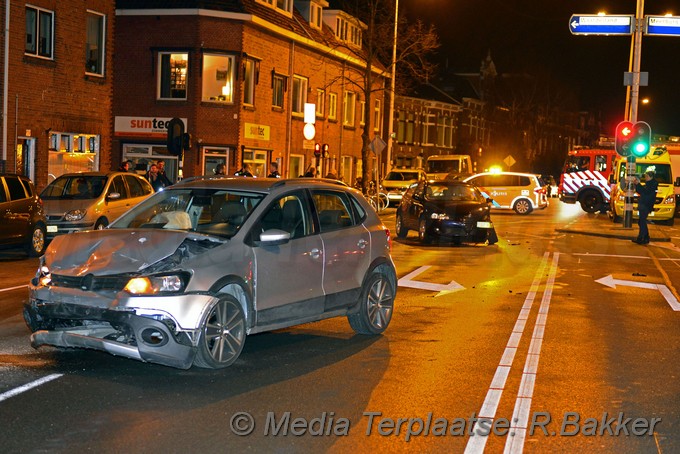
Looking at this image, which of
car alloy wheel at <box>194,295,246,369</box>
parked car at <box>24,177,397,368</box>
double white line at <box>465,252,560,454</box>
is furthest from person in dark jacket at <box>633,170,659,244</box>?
car alloy wheel at <box>194,295,246,369</box>

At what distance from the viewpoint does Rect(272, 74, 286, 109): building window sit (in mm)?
38781

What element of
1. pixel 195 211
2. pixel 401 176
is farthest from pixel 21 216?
pixel 401 176

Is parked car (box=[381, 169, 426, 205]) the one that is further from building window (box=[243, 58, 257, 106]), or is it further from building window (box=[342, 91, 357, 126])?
building window (box=[243, 58, 257, 106])

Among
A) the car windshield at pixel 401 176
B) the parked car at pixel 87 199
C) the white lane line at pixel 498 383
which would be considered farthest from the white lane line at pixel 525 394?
the car windshield at pixel 401 176

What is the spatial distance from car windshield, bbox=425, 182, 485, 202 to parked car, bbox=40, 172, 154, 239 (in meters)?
6.74

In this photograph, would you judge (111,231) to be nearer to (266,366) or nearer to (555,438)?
(266,366)

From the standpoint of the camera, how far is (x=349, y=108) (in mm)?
48531

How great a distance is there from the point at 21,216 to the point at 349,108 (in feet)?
107

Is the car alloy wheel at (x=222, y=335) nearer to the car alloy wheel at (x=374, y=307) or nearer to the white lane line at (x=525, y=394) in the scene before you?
the car alloy wheel at (x=374, y=307)

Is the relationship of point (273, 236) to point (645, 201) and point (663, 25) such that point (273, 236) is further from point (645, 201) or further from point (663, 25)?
point (663, 25)

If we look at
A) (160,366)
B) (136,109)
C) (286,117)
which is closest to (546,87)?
(286,117)

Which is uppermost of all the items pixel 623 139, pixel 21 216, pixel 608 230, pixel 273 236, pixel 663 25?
pixel 663 25

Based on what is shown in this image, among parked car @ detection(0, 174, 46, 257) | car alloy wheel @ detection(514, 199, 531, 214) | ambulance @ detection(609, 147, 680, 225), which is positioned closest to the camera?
parked car @ detection(0, 174, 46, 257)

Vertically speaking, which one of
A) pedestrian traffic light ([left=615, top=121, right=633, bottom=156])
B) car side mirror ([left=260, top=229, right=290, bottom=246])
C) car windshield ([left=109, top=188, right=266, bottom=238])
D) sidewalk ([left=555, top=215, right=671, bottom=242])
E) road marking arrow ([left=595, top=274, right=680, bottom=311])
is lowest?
sidewalk ([left=555, top=215, right=671, bottom=242])
